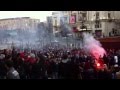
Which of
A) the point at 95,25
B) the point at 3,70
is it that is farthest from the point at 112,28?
the point at 3,70

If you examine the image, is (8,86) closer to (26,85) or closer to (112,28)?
(26,85)

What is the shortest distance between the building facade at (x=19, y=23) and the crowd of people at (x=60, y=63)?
715mm

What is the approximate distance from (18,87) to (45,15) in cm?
240

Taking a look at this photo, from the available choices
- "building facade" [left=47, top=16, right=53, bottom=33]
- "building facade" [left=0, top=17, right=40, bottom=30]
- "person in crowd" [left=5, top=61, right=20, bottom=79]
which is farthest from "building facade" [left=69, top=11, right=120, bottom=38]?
"person in crowd" [left=5, top=61, right=20, bottom=79]

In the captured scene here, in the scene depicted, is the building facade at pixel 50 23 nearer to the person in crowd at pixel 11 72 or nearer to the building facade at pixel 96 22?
the building facade at pixel 96 22

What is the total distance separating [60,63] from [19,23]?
180 centimetres

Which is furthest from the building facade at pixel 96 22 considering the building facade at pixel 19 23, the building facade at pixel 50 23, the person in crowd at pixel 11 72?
the person in crowd at pixel 11 72

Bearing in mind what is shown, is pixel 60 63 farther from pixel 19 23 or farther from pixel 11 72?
pixel 19 23

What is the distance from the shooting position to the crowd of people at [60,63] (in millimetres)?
49062

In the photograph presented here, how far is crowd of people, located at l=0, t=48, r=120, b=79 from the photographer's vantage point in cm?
4906

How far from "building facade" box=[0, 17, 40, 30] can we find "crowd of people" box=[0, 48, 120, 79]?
2.35 feet
